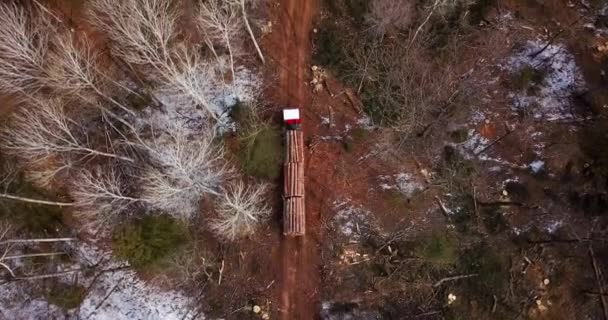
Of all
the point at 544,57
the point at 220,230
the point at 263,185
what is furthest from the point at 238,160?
the point at 544,57

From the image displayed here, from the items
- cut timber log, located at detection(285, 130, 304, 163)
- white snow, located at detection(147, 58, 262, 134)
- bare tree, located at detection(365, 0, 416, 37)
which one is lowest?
cut timber log, located at detection(285, 130, 304, 163)

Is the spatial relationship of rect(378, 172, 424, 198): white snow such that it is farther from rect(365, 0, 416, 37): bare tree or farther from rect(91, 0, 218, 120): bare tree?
rect(91, 0, 218, 120): bare tree

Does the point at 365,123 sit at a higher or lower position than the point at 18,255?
higher

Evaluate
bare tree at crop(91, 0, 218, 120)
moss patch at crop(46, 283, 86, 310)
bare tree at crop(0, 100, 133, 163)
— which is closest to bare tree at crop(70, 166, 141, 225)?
bare tree at crop(0, 100, 133, 163)

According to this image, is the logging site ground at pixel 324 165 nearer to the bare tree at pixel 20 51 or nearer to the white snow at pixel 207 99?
the white snow at pixel 207 99

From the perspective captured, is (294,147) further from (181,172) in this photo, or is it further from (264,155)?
(181,172)

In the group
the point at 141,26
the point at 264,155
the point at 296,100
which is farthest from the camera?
the point at 296,100

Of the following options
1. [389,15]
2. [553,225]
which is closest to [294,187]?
[389,15]
